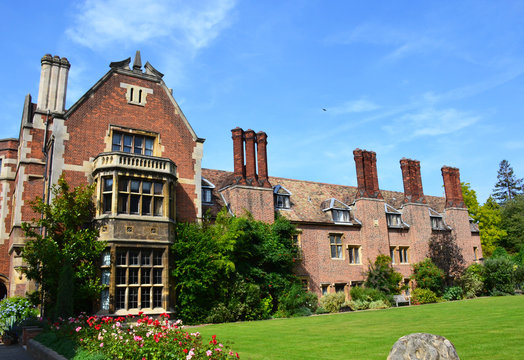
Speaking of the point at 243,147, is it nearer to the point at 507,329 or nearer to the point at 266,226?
the point at 266,226

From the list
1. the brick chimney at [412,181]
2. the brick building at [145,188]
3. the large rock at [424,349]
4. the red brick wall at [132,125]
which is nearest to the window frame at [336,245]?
the brick building at [145,188]

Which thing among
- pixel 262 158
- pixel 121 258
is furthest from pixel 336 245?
pixel 121 258

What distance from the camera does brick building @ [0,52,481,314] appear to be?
63.0 feet

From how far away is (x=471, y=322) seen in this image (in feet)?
48.8

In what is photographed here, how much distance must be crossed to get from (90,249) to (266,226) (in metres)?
10.7

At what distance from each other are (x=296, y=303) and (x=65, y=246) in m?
12.8

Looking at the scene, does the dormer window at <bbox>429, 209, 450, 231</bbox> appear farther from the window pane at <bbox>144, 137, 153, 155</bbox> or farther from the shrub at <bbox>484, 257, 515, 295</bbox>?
the window pane at <bbox>144, 137, 153, 155</bbox>

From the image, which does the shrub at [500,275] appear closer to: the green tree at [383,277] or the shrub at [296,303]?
the green tree at [383,277]

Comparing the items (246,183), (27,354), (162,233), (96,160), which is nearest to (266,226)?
(246,183)

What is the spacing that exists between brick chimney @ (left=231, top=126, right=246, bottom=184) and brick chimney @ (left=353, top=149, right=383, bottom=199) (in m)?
9.99

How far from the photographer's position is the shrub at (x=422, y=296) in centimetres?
3070

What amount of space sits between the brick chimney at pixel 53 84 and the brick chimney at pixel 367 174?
2066 cm

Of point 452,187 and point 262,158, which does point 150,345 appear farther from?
point 452,187

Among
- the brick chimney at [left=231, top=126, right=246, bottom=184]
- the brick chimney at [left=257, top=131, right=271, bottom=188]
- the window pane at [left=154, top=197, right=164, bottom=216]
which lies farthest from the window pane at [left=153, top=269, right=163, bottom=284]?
the brick chimney at [left=257, top=131, right=271, bottom=188]
